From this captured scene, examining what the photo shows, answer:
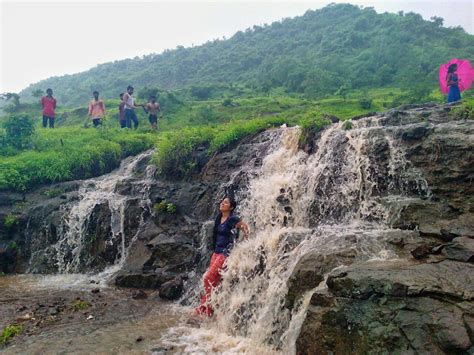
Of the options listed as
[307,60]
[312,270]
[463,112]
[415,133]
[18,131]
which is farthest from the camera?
[307,60]

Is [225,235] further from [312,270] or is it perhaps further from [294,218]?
[312,270]

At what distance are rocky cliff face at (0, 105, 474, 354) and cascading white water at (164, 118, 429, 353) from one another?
37mm

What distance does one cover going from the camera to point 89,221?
526 inches

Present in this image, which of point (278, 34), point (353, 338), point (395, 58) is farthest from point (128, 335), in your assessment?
point (278, 34)

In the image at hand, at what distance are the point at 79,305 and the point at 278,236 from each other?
4416mm

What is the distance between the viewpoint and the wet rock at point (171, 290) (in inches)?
384

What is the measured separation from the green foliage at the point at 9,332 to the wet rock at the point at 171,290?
293cm

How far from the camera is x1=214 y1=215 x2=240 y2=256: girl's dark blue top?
871cm

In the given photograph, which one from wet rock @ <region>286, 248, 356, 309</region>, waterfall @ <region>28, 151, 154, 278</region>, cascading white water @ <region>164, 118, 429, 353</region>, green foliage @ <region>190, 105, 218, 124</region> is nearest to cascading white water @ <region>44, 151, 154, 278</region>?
waterfall @ <region>28, 151, 154, 278</region>

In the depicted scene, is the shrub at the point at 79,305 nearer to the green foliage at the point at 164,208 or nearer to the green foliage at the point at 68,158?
the green foliage at the point at 164,208

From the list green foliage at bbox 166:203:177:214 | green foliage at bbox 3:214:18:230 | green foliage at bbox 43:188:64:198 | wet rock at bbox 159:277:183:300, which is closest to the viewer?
wet rock at bbox 159:277:183:300

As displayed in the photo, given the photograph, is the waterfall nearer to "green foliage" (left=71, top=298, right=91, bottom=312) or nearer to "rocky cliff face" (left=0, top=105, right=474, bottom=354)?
"rocky cliff face" (left=0, top=105, right=474, bottom=354)

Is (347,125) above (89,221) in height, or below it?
above

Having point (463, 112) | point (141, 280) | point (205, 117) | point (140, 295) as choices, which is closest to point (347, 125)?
point (463, 112)
